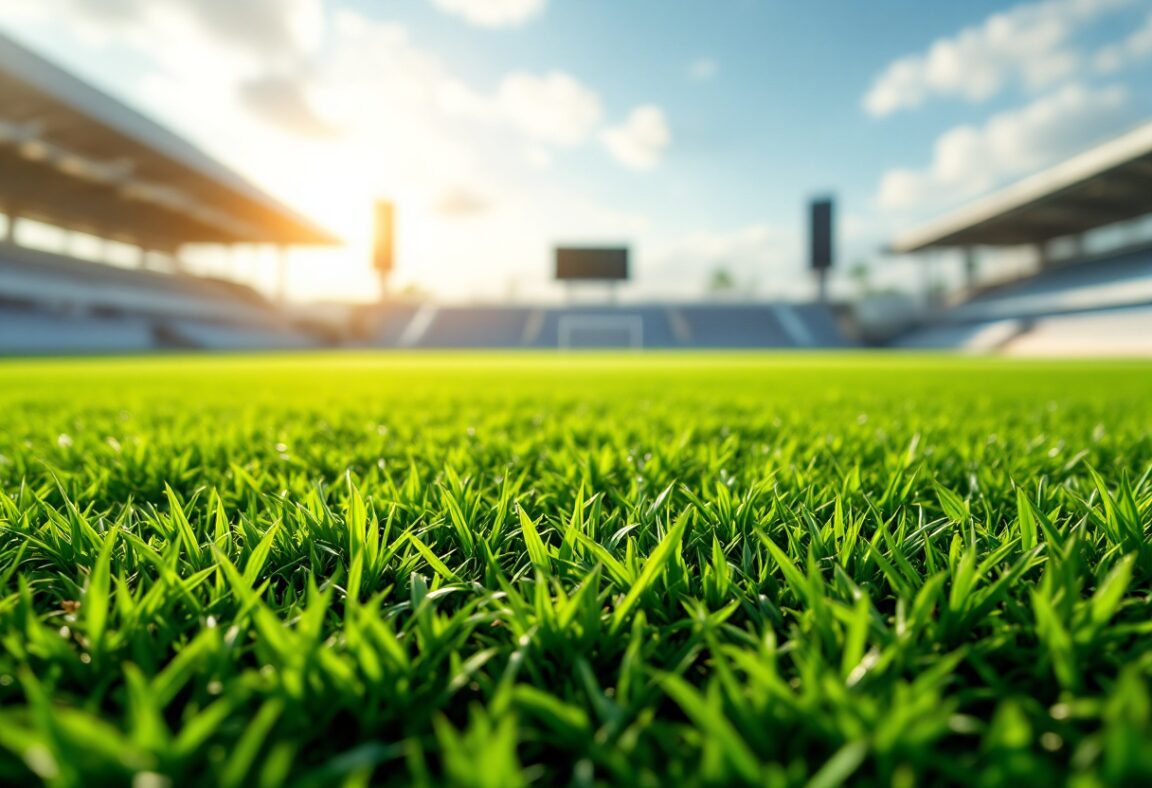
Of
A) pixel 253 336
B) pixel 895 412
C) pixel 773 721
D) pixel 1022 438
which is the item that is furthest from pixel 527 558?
pixel 253 336

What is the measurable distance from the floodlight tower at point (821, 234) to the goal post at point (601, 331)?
48.9 ft

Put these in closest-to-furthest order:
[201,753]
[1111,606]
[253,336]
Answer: [201,753]
[1111,606]
[253,336]

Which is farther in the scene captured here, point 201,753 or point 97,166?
point 97,166

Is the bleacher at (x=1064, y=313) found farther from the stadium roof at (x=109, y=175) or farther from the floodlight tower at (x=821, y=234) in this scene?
the stadium roof at (x=109, y=175)

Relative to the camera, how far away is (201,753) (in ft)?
1.67

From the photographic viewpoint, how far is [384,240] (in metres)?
53.5

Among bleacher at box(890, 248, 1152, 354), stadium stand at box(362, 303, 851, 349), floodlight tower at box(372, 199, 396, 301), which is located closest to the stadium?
bleacher at box(890, 248, 1152, 354)

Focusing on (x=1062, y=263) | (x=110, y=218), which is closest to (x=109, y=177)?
(x=110, y=218)

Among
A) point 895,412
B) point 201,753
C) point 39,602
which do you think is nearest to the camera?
point 201,753

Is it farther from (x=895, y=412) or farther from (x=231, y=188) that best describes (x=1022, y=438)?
(x=231, y=188)

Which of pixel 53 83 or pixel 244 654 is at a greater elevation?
pixel 53 83

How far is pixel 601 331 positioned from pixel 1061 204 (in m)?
28.0

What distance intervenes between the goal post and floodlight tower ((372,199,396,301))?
16.3m

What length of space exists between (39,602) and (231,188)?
3502cm
